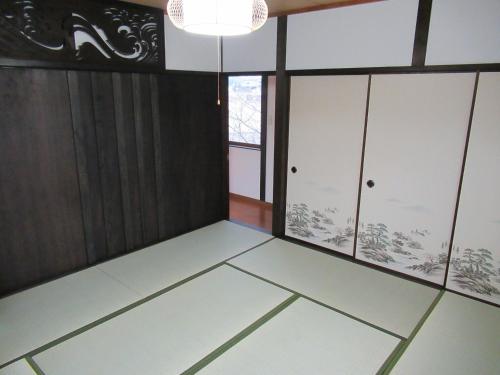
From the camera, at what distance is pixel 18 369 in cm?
217

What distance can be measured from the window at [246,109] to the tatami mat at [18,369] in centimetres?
401

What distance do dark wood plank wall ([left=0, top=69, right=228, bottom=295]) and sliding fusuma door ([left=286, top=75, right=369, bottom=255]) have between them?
1132 millimetres

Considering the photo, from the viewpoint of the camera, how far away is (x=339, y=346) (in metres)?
2.42

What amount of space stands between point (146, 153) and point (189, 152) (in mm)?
591

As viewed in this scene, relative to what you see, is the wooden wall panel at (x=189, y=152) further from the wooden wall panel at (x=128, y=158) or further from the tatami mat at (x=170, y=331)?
the tatami mat at (x=170, y=331)

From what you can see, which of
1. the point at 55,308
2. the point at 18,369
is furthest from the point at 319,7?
the point at 18,369

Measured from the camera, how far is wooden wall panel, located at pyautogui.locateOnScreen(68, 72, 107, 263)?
10.3 feet

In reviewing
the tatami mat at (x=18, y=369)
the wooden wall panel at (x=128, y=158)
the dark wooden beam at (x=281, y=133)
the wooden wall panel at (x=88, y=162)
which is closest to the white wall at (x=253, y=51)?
the dark wooden beam at (x=281, y=133)

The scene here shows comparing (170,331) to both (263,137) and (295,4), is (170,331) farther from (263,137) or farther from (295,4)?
(263,137)

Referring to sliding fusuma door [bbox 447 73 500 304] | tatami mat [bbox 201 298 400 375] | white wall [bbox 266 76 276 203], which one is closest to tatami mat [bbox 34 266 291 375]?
tatami mat [bbox 201 298 400 375]

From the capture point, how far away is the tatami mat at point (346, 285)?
2787 millimetres

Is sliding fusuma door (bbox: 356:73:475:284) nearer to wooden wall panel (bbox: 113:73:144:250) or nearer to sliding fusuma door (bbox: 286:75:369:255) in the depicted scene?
sliding fusuma door (bbox: 286:75:369:255)

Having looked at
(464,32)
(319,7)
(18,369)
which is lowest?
(18,369)

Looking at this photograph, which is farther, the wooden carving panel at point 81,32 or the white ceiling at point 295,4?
the white ceiling at point 295,4
